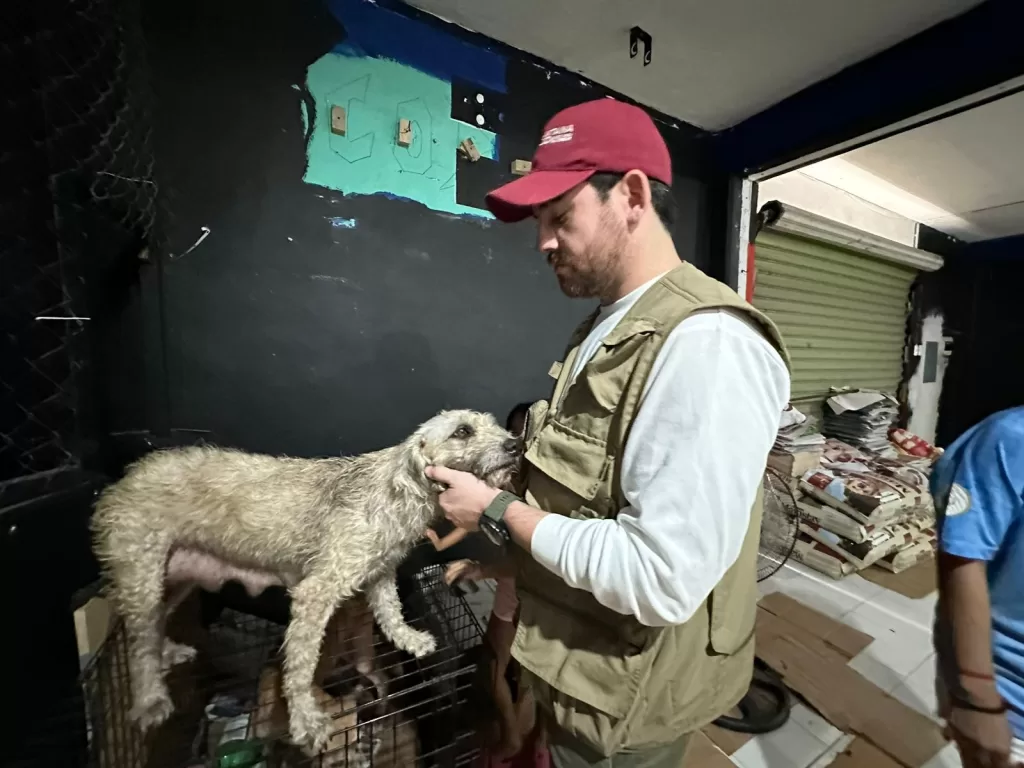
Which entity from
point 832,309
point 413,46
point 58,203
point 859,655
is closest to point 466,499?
point 58,203

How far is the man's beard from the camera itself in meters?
0.88

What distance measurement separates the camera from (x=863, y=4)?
1.63 meters

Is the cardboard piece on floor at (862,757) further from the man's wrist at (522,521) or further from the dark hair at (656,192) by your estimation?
the dark hair at (656,192)

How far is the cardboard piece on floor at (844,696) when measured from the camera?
5.64ft

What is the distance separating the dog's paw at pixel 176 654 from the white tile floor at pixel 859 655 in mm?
924

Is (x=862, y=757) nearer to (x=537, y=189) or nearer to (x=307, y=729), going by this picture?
(x=307, y=729)

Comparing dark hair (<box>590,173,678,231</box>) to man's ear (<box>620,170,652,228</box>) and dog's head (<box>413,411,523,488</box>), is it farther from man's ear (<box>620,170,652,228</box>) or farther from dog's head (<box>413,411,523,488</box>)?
dog's head (<box>413,411,523,488</box>)

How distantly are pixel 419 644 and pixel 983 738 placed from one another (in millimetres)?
1325

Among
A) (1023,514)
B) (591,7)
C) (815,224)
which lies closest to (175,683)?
(1023,514)

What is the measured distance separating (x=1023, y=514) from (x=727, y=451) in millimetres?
721

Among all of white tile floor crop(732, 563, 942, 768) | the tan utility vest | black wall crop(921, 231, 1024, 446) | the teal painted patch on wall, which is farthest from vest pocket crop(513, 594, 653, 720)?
black wall crop(921, 231, 1024, 446)

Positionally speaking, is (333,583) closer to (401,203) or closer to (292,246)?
(292,246)

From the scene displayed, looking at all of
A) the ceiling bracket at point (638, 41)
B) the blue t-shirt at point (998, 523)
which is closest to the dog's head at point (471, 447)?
the blue t-shirt at point (998, 523)

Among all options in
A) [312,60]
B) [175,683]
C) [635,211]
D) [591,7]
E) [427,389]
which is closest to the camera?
[635,211]
